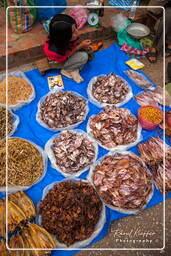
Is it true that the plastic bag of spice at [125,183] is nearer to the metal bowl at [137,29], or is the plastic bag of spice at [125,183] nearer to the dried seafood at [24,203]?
the dried seafood at [24,203]

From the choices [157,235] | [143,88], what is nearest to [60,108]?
[143,88]

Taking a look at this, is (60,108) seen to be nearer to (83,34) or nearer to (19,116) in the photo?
(19,116)

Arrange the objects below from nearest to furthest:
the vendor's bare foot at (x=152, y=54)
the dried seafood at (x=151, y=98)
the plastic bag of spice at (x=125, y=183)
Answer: the plastic bag of spice at (x=125, y=183) < the dried seafood at (x=151, y=98) < the vendor's bare foot at (x=152, y=54)

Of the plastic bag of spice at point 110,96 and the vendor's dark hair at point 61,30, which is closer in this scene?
the vendor's dark hair at point 61,30

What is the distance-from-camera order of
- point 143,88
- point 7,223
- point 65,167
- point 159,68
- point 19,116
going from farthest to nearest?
point 159,68 → point 143,88 → point 19,116 → point 65,167 → point 7,223

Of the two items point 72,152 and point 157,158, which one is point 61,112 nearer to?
point 72,152

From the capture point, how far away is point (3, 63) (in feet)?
14.1

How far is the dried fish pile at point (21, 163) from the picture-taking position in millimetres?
2711

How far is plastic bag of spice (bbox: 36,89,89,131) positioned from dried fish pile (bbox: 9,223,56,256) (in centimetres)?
151

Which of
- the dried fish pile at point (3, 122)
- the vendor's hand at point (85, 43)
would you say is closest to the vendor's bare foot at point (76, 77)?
the vendor's hand at point (85, 43)

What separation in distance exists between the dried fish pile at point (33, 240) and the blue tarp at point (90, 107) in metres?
0.20

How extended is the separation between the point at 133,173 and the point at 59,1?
169 inches

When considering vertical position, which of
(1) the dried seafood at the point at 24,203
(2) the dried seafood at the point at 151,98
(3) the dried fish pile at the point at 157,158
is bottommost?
(1) the dried seafood at the point at 24,203

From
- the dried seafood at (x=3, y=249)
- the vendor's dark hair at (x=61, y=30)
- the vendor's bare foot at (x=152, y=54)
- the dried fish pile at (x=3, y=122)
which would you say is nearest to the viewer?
the dried seafood at (x=3, y=249)
